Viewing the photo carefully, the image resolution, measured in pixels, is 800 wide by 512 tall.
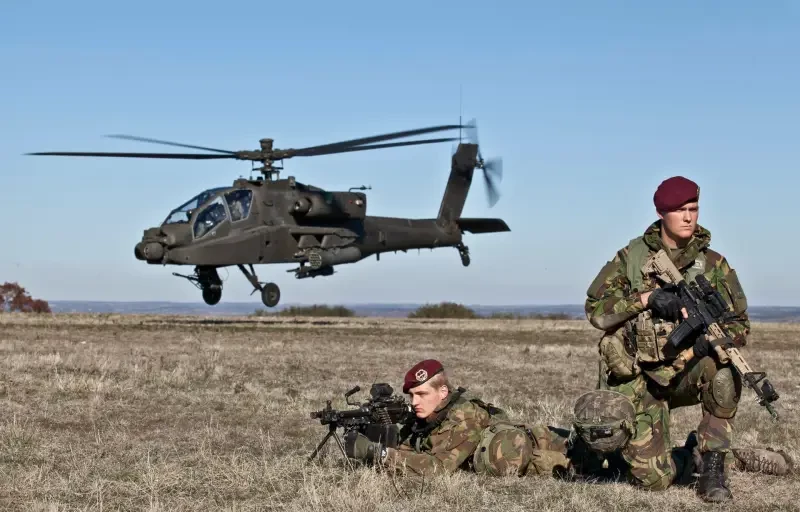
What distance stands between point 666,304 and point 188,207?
67.8ft

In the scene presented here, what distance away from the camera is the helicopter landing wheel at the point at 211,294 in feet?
90.5

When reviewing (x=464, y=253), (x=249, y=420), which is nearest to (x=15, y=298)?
(x=464, y=253)

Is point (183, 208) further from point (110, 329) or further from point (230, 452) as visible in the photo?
point (230, 452)

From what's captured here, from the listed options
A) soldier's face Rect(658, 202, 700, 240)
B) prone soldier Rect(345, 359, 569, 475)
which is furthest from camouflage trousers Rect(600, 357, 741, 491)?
soldier's face Rect(658, 202, 700, 240)

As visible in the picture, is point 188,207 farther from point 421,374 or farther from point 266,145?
point 421,374

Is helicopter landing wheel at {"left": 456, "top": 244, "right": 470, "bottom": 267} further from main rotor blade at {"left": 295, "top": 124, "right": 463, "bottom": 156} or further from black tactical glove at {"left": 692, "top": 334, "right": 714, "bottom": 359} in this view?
black tactical glove at {"left": 692, "top": 334, "right": 714, "bottom": 359}

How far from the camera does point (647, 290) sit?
21.4 ft

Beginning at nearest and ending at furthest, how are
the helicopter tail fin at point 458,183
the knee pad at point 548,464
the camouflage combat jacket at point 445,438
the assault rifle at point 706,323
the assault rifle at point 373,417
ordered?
the assault rifle at point 706,323 < the camouflage combat jacket at point 445,438 < the assault rifle at point 373,417 < the knee pad at point 548,464 < the helicopter tail fin at point 458,183

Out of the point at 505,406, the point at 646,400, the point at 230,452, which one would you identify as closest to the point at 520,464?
the point at 646,400

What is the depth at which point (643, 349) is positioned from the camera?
6.35 m

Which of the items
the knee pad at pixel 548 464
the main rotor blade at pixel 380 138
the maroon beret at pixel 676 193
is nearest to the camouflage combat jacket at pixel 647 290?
the maroon beret at pixel 676 193

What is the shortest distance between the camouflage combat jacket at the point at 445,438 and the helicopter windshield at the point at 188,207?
63.7ft

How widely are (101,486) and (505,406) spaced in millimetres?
5380

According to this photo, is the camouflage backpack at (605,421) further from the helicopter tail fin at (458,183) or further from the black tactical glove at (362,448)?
the helicopter tail fin at (458,183)
